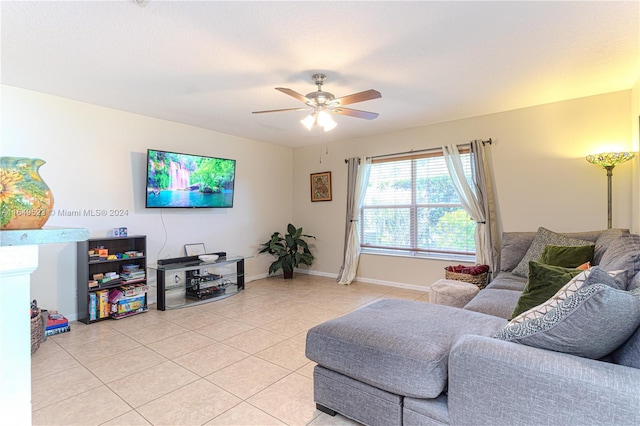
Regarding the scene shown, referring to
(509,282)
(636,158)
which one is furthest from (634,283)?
(636,158)

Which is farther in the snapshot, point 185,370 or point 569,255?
point 569,255

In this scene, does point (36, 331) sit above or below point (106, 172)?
below

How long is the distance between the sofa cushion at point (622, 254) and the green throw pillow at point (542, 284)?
22 centimetres

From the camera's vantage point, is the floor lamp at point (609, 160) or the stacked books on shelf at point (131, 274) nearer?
the floor lamp at point (609, 160)

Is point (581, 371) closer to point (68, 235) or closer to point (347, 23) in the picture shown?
point (68, 235)

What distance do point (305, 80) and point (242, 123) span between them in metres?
1.75

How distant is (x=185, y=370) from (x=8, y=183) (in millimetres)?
2123

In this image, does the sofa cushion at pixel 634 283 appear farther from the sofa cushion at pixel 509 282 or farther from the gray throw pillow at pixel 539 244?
the gray throw pillow at pixel 539 244

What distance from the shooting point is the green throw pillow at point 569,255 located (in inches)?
109

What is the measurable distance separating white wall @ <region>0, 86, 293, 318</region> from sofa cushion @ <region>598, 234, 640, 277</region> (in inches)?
177

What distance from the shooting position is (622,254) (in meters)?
2.13

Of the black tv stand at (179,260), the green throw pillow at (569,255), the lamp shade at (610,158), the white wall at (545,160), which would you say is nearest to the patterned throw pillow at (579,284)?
the green throw pillow at (569,255)

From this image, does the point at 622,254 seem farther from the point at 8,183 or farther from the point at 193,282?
the point at 193,282

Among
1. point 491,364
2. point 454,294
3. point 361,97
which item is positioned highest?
point 361,97
